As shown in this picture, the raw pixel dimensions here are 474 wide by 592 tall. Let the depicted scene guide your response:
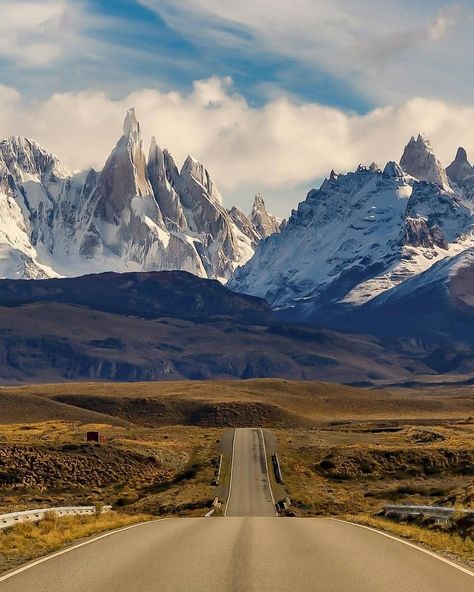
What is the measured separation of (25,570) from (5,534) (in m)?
11.6

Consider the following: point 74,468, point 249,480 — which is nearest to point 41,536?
point 249,480

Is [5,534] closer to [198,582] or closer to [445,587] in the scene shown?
[198,582]

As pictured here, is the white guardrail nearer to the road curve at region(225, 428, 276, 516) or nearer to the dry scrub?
the dry scrub

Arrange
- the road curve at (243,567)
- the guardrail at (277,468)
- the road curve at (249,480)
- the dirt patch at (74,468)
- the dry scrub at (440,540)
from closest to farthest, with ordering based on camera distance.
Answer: the road curve at (243,567) → the dry scrub at (440,540) → the road curve at (249,480) → the dirt patch at (74,468) → the guardrail at (277,468)

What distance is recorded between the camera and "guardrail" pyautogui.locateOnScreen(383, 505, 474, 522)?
38434 mm

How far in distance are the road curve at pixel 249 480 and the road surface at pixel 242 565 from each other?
3043cm

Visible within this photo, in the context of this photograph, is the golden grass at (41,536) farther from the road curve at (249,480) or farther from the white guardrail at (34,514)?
the road curve at (249,480)

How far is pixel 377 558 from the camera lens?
83.9 feet

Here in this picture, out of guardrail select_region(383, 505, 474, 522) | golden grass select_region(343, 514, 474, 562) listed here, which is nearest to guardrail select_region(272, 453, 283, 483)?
guardrail select_region(383, 505, 474, 522)

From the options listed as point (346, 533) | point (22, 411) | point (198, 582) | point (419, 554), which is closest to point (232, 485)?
point (346, 533)

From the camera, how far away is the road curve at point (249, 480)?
65.3 meters

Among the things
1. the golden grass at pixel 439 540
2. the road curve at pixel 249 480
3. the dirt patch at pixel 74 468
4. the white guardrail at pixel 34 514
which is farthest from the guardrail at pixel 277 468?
the golden grass at pixel 439 540

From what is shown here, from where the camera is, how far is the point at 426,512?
4300 cm

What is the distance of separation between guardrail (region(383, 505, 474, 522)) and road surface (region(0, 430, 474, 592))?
478cm
